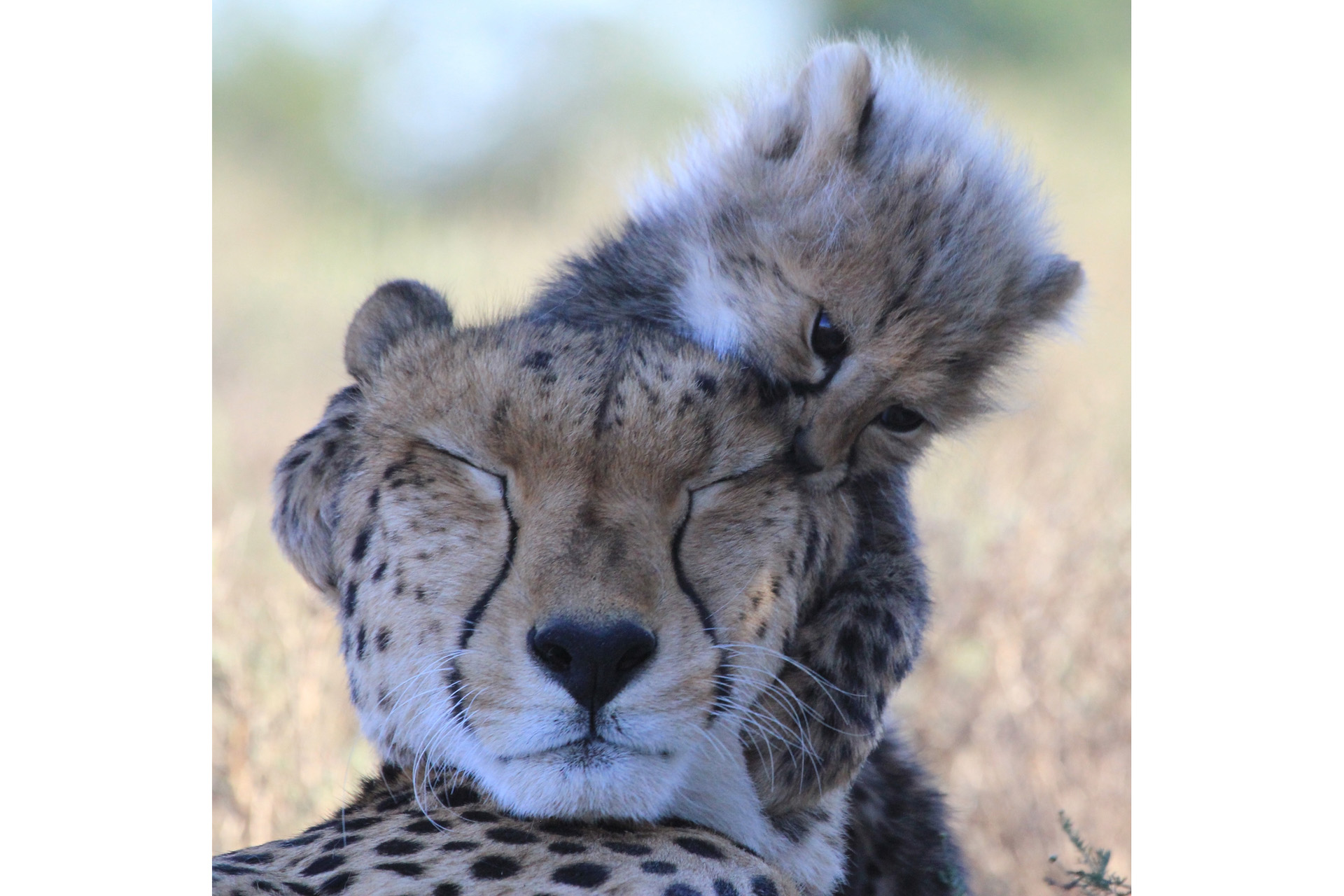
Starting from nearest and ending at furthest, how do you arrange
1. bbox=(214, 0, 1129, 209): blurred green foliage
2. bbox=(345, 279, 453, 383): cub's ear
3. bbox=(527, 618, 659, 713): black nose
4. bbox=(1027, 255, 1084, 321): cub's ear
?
bbox=(527, 618, 659, 713): black nose
bbox=(345, 279, 453, 383): cub's ear
bbox=(1027, 255, 1084, 321): cub's ear
bbox=(214, 0, 1129, 209): blurred green foliage

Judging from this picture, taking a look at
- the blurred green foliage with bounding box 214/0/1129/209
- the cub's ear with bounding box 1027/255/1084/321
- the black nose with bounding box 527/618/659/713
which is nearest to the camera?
the black nose with bounding box 527/618/659/713

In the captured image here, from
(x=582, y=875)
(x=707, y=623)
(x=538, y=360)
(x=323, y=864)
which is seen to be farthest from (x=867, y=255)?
(x=323, y=864)

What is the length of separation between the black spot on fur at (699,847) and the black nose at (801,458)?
0.40 meters

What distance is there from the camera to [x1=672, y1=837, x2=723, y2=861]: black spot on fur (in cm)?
136

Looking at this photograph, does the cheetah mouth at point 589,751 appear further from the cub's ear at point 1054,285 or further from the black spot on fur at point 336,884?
the cub's ear at point 1054,285

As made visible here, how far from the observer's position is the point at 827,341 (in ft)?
5.55

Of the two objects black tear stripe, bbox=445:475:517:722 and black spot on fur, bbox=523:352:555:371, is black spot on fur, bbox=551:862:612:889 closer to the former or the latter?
black tear stripe, bbox=445:475:517:722

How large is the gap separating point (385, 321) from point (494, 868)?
602 millimetres

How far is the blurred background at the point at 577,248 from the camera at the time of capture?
2209 mm

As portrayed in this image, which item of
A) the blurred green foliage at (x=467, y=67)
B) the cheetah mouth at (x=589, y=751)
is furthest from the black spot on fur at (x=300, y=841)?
the blurred green foliage at (x=467, y=67)

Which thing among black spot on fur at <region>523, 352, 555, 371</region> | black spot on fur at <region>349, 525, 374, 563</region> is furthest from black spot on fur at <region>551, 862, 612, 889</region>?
black spot on fur at <region>523, 352, 555, 371</region>

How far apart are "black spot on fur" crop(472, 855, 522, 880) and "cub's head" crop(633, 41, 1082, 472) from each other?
0.52m

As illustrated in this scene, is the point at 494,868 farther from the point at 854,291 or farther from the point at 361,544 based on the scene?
the point at 854,291
